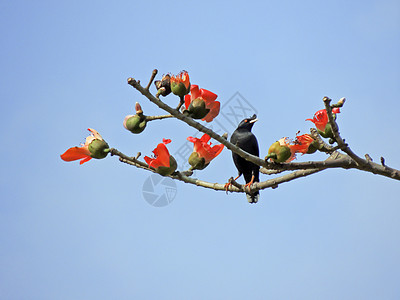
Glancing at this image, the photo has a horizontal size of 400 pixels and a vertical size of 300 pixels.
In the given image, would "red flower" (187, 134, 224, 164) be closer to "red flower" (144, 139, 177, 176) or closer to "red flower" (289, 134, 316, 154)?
"red flower" (144, 139, 177, 176)

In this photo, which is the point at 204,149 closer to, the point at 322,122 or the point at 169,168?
the point at 169,168

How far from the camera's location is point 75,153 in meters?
2.33

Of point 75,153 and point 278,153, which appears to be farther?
point 75,153

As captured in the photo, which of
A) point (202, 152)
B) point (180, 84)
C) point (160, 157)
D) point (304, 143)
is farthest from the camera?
point (202, 152)

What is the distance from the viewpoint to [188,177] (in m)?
2.47

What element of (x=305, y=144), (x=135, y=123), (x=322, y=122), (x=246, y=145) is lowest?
(x=135, y=123)

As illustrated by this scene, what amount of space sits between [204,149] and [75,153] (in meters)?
0.65

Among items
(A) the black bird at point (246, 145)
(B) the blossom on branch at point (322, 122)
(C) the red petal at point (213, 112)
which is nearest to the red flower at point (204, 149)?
(C) the red petal at point (213, 112)

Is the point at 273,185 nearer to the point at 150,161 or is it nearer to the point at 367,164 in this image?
the point at 367,164

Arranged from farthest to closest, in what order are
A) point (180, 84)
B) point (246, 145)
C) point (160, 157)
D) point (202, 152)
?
1. point (246, 145)
2. point (202, 152)
3. point (160, 157)
4. point (180, 84)

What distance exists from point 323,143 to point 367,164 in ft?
1.13

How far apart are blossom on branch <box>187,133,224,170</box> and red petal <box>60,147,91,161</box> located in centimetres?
55

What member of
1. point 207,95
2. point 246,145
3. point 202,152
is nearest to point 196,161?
point 202,152

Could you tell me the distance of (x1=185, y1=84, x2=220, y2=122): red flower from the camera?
2170 millimetres
